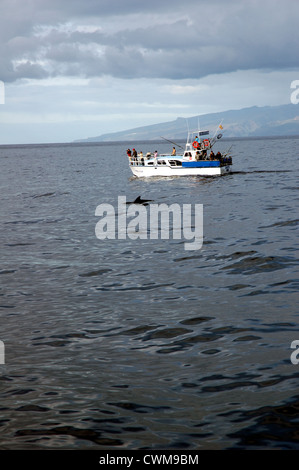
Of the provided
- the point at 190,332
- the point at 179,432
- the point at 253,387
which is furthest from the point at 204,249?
the point at 179,432

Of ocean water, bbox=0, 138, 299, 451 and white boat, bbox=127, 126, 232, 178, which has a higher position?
white boat, bbox=127, 126, 232, 178

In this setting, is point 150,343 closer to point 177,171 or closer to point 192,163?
point 192,163

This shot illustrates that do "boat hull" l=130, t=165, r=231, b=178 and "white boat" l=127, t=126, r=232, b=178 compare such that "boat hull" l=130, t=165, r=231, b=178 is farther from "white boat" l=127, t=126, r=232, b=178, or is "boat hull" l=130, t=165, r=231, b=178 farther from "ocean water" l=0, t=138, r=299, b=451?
"ocean water" l=0, t=138, r=299, b=451

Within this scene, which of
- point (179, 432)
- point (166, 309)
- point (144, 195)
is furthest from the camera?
point (144, 195)

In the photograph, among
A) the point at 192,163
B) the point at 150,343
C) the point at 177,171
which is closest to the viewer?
the point at 150,343

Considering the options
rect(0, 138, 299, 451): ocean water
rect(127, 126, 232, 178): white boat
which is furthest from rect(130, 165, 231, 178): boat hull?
rect(0, 138, 299, 451): ocean water

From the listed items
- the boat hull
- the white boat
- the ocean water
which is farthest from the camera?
the boat hull

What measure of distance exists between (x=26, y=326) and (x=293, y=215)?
18480mm

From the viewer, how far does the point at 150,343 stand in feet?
34.2

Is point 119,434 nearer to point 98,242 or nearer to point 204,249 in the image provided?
point 204,249

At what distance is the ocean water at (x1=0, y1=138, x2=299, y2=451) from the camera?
7277mm

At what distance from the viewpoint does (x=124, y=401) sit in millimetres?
8039

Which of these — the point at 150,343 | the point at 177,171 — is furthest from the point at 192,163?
the point at 150,343

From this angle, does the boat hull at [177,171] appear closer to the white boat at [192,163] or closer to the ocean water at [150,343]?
the white boat at [192,163]
